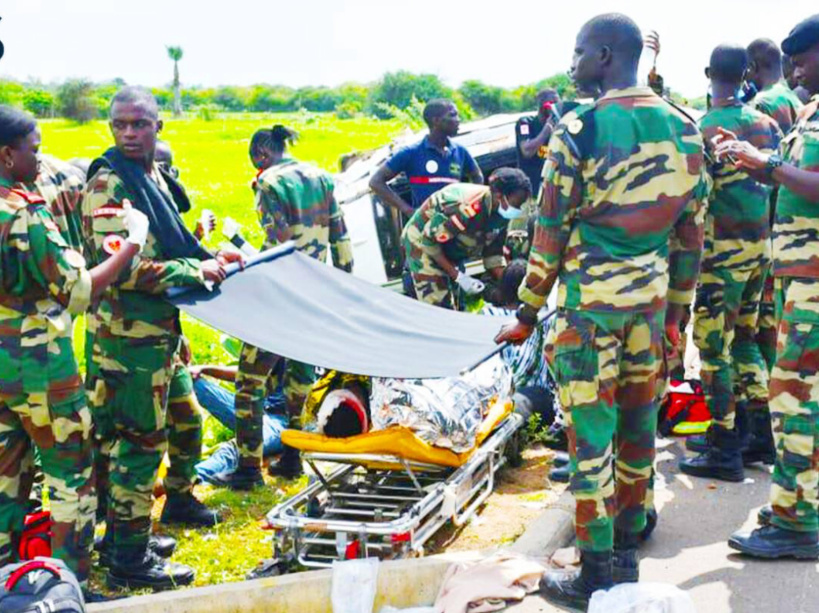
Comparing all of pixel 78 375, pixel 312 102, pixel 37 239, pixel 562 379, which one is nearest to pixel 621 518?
pixel 562 379

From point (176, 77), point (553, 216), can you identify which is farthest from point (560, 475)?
point (176, 77)

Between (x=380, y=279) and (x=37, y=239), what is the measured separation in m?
5.81

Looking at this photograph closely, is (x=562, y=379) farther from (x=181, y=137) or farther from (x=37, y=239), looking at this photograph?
(x=181, y=137)

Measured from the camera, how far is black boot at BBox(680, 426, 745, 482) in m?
5.72

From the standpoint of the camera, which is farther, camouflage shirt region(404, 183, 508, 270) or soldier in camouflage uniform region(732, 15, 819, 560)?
camouflage shirt region(404, 183, 508, 270)

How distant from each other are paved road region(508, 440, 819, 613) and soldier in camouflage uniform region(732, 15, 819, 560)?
144mm

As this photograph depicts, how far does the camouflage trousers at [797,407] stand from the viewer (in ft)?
14.5

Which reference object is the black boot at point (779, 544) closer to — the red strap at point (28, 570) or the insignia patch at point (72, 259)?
the red strap at point (28, 570)

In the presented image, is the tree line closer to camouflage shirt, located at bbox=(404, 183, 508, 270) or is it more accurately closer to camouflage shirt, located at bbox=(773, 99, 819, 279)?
camouflage shirt, located at bbox=(404, 183, 508, 270)

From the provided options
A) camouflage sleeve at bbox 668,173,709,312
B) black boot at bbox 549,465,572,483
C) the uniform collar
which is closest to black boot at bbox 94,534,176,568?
black boot at bbox 549,465,572,483

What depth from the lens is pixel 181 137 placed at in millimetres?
38969

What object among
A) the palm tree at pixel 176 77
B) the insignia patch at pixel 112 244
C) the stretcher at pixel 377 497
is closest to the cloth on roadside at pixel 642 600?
the stretcher at pixel 377 497

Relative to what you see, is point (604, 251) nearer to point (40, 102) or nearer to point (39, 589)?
point (39, 589)

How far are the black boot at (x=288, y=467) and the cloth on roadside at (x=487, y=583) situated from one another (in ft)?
7.27
